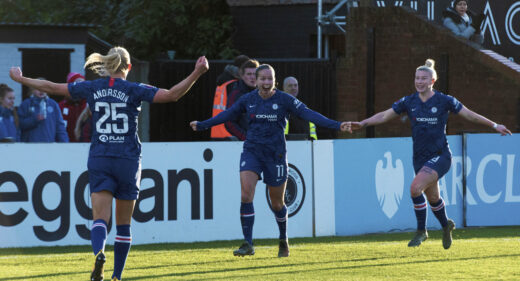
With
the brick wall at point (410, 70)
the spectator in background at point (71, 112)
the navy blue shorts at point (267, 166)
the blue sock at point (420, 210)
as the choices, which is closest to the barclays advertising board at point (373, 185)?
the blue sock at point (420, 210)

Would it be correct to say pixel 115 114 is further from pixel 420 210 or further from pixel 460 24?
pixel 460 24

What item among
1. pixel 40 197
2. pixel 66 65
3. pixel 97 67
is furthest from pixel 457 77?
pixel 97 67

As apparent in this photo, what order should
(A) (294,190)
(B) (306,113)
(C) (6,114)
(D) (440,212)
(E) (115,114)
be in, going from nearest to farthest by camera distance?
(E) (115,114), (B) (306,113), (D) (440,212), (A) (294,190), (C) (6,114)

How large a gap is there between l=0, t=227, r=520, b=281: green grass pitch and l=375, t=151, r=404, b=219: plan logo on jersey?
787mm

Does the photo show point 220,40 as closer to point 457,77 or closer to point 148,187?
point 457,77

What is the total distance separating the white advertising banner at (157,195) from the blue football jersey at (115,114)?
3.92 metres

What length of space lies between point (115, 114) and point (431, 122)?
4246mm

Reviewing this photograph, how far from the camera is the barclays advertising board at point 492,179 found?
13.9 metres

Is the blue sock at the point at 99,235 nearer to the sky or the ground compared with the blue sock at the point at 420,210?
nearer to the sky

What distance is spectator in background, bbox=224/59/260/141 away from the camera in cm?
1188

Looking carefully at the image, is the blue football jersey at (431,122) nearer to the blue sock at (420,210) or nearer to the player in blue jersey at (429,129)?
the player in blue jersey at (429,129)

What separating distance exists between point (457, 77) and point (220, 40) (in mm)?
8367

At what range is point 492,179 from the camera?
1395 centimetres

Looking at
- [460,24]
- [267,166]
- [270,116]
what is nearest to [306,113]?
[270,116]
